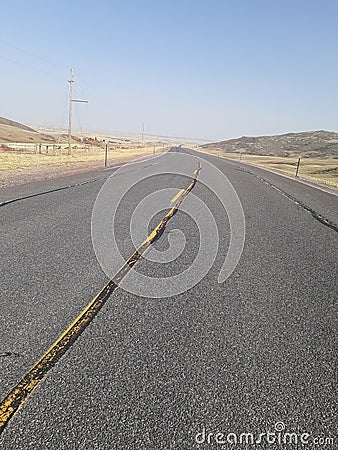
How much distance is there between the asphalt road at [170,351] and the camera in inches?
93.0

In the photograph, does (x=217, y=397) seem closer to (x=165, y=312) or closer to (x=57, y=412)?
(x=57, y=412)

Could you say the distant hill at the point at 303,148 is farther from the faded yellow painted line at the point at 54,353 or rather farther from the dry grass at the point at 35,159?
the faded yellow painted line at the point at 54,353

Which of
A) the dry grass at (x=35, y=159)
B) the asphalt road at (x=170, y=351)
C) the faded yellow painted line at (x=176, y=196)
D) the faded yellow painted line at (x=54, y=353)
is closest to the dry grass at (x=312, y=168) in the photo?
the faded yellow painted line at (x=176, y=196)

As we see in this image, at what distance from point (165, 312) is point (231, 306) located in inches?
28.7

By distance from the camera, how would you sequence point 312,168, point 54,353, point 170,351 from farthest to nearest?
point 312,168 → point 170,351 → point 54,353

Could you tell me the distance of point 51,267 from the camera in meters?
5.01

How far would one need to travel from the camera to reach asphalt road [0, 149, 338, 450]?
7.75ft

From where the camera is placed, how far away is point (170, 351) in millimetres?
3201

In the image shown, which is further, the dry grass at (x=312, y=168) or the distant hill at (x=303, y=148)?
the distant hill at (x=303, y=148)

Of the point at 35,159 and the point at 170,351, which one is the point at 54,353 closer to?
the point at 170,351

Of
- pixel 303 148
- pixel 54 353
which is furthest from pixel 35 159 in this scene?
pixel 303 148

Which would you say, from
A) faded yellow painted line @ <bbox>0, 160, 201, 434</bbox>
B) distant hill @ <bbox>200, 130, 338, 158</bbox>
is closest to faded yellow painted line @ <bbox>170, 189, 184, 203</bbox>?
faded yellow painted line @ <bbox>0, 160, 201, 434</bbox>

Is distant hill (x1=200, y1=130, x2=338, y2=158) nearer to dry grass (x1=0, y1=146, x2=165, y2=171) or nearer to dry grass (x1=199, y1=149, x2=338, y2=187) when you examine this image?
dry grass (x1=199, y1=149, x2=338, y2=187)

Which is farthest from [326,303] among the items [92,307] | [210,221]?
[210,221]
